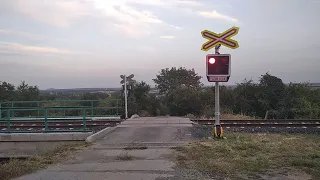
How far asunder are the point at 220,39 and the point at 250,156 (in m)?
4.07

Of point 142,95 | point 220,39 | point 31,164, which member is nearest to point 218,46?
point 220,39

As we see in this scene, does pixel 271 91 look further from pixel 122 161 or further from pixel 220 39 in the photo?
pixel 122 161

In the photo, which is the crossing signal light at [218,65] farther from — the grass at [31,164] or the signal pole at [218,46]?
the grass at [31,164]

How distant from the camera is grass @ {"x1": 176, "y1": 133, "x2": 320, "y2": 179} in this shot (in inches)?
287

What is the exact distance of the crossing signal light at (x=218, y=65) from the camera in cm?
1107

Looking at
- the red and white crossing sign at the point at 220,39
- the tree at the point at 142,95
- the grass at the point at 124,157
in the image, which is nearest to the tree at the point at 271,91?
the tree at the point at 142,95

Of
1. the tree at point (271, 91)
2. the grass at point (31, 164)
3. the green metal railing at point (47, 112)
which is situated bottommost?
the grass at point (31, 164)

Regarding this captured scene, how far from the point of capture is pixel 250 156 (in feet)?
28.2

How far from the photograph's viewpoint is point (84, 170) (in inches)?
295

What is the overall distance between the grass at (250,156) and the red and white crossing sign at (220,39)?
298cm

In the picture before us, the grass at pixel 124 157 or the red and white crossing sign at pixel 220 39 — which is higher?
the red and white crossing sign at pixel 220 39

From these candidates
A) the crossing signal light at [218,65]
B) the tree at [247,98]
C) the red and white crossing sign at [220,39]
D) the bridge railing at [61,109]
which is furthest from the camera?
the tree at [247,98]

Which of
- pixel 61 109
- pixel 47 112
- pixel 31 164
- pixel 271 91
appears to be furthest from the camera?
pixel 271 91

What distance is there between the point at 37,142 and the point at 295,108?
74.7ft
